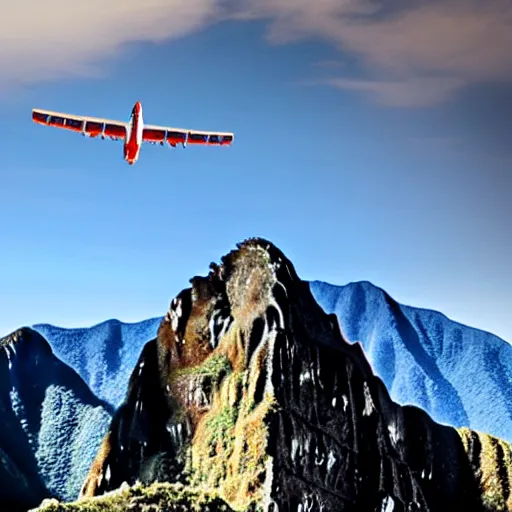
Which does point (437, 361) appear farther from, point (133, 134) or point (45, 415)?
point (133, 134)

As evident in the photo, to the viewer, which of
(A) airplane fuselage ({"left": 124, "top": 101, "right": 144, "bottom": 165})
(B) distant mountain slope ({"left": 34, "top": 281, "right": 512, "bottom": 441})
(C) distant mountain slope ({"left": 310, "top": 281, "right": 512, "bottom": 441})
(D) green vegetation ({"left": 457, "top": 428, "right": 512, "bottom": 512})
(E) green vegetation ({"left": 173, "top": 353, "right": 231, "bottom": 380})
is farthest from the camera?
(C) distant mountain slope ({"left": 310, "top": 281, "right": 512, "bottom": 441})

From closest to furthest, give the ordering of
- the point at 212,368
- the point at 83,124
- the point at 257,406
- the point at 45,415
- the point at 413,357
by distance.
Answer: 1. the point at 83,124
2. the point at 257,406
3. the point at 212,368
4. the point at 413,357
5. the point at 45,415

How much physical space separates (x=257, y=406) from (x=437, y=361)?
27.4 feet

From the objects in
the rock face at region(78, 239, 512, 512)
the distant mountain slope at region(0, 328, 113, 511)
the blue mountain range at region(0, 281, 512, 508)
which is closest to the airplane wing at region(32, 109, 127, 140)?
the rock face at region(78, 239, 512, 512)

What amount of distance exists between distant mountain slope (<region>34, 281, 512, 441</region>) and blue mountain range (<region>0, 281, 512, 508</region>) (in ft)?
0.07

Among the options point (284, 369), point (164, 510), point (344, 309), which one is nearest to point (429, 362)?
point (344, 309)

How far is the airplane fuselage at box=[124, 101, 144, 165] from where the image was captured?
816 inches

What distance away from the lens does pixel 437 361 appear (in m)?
32.7

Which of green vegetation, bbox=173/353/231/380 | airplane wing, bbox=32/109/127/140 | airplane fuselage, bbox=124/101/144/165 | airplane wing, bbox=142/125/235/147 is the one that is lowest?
green vegetation, bbox=173/353/231/380

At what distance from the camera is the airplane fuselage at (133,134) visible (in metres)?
20.7

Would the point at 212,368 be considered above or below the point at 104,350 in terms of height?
below

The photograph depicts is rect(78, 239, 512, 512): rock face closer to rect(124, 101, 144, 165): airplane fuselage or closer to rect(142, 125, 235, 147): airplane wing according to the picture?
rect(142, 125, 235, 147): airplane wing

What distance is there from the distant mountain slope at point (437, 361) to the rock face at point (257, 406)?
13.3 ft

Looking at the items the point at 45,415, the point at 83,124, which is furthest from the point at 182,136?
the point at 45,415
